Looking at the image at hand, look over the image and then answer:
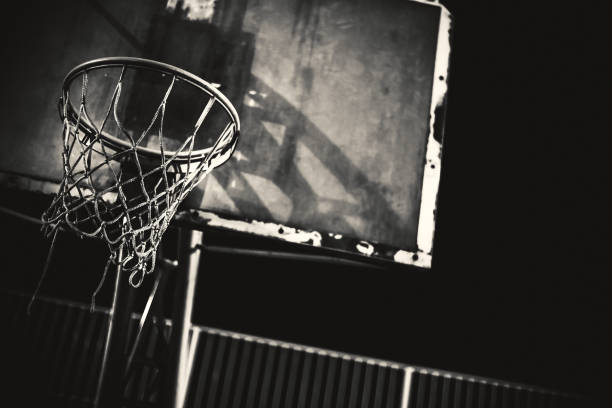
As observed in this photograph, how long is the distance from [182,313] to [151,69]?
1.47 metres

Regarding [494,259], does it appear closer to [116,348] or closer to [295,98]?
[295,98]

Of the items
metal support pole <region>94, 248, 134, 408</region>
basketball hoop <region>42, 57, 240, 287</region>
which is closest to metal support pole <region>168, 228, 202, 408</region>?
metal support pole <region>94, 248, 134, 408</region>

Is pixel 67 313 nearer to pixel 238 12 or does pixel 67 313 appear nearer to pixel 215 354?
pixel 215 354

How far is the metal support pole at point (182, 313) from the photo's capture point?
236 cm

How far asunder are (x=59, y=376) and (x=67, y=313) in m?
0.70

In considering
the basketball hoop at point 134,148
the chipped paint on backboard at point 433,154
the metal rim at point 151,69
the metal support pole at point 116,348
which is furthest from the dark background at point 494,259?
the metal rim at point 151,69

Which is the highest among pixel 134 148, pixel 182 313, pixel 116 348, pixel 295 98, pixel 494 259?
pixel 295 98

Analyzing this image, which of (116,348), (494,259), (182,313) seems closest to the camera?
(116,348)

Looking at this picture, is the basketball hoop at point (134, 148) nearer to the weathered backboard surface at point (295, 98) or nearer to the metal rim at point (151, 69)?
the metal rim at point (151, 69)

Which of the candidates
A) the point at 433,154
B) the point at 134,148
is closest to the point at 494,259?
the point at 433,154

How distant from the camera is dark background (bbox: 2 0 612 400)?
3.50m

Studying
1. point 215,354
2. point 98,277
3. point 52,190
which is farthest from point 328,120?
point 98,277

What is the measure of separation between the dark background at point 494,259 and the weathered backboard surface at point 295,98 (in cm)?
178

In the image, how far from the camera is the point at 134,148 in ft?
4.81
